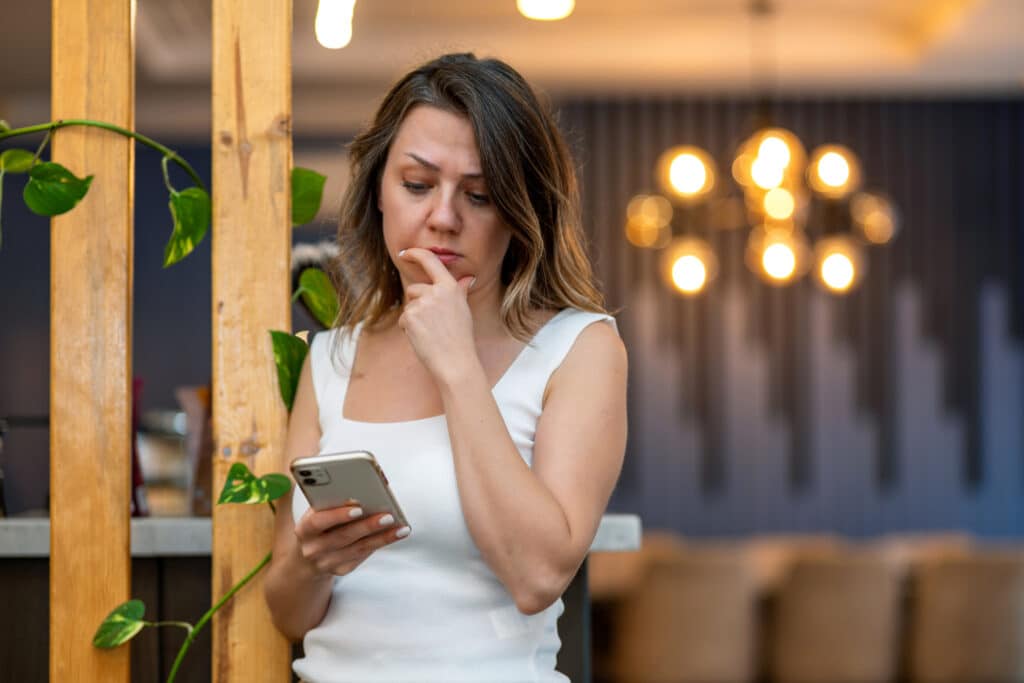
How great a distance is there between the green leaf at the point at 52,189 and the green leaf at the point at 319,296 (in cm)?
31

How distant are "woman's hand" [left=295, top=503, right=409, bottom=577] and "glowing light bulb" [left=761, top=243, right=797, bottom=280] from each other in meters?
A: 3.77

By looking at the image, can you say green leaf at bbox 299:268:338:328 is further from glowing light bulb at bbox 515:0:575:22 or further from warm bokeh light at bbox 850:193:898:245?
warm bokeh light at bbox 850:193:898:245

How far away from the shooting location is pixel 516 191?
142 centimetres

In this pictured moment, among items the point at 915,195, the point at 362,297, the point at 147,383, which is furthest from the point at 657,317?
the point at 362,297

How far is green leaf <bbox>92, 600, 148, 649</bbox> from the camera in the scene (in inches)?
61.7

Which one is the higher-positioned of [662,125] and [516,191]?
[662,125]

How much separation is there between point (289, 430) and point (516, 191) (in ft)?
1.35

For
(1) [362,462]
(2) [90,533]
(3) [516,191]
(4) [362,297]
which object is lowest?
(2) [90,533]

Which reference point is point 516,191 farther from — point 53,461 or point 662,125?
point 662,125

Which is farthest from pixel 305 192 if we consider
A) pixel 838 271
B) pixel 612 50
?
pixel 612 50

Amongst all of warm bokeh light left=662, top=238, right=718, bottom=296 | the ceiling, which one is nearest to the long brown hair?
the ceiling

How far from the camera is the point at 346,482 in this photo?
126 centimetres

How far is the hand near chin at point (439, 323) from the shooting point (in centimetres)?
133

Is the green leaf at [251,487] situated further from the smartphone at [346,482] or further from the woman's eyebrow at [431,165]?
the woman's eyebrow at [431,165]
